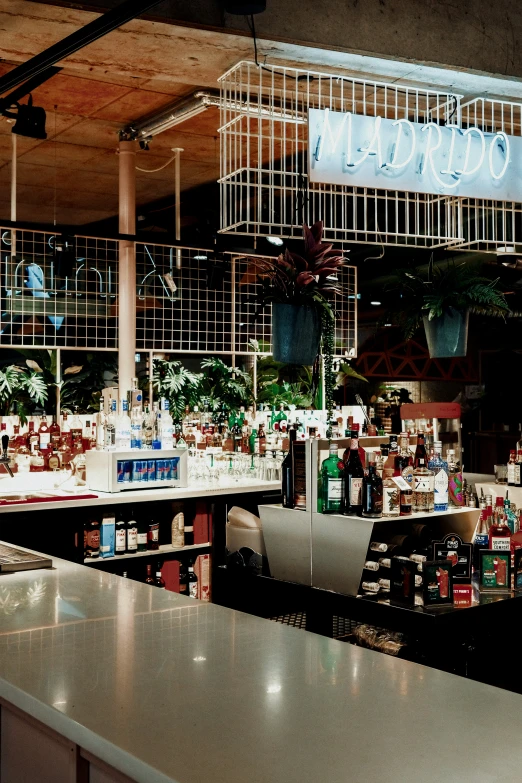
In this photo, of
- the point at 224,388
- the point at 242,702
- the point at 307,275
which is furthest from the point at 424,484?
the point at 224,388

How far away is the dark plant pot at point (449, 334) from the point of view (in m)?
4.80

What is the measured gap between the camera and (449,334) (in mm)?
4820

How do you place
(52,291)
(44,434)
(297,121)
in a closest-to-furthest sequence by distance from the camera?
(297,121) < (44,434) < (52,291)

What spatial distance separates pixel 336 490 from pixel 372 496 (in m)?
0.16

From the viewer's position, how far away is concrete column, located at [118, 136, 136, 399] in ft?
24.6

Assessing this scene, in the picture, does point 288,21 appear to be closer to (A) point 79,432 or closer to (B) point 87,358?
(A) point 79,432

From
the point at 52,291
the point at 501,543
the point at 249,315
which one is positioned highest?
the point at 52,291

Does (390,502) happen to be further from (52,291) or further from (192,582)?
(52,291)

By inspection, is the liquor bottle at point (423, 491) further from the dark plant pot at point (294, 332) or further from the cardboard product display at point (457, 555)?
the dark plant pot at point (294, 332)

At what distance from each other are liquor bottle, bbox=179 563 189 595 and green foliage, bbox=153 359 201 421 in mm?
3052

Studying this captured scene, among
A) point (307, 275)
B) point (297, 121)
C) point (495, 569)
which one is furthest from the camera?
point (307, 275)

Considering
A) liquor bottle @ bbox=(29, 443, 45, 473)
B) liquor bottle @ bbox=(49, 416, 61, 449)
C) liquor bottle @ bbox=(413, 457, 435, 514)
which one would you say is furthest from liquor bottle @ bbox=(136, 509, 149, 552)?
liquor bottle @ bbox=(413, 457, 435, 514)

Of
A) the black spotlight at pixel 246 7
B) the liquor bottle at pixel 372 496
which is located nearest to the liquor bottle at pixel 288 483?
the liquor bottle at pixel 372 496

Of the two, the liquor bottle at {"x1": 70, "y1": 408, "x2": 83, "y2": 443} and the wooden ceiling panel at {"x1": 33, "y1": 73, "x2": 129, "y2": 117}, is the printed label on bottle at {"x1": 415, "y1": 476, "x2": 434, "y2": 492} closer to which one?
the wooden ceiling panel at {"x1": 33, "y1": 73, "x2": 129, "y2": 117}
